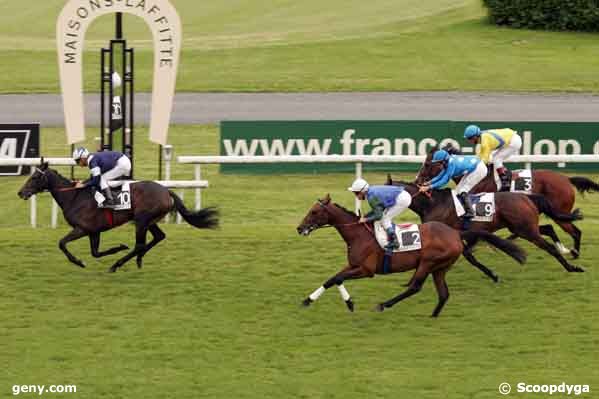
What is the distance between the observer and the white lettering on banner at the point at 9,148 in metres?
17.8

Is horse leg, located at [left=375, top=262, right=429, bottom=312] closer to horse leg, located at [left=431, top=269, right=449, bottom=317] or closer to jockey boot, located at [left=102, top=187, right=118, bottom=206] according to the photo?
horse leg, located at [left=431, top=269, right=449, bottom=317]

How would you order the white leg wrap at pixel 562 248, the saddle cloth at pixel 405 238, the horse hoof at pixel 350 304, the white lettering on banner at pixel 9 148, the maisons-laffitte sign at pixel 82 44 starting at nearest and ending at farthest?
the saddle cloth at pixel 405 238 → the horse hoof at pixel 350 304 → the white leg wrap at pixel 562 248 → the maisons-laffitte sign at pixel 82 44 → the white lettering on banner at pixel 9 148

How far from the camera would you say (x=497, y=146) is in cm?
1458

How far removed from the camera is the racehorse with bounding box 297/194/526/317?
1220cm

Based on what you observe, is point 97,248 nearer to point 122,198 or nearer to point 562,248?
point 122,198

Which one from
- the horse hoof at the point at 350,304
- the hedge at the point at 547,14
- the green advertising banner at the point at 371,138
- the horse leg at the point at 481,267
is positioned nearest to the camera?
the horse hoof at the point at 350,304

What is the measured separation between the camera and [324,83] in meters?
27.1

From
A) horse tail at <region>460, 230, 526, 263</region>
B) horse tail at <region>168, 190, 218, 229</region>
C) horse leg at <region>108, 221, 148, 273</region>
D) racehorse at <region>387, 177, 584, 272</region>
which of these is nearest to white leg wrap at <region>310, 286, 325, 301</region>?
horse tail at <region>460, 230, 526, 263</region>

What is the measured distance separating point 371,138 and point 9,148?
198 inches

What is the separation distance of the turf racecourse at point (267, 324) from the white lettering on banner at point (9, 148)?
212cm

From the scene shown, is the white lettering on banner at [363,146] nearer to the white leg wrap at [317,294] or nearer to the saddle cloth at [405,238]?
the white leg wrap at [317,294]

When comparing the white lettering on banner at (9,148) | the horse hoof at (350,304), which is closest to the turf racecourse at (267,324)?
the horse hoof at (350,304)

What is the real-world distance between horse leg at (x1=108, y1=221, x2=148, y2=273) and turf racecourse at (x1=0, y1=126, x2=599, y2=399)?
→ 133mm

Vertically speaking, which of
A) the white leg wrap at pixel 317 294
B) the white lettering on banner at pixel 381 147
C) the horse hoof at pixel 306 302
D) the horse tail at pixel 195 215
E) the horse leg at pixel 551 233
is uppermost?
the white lettering on banner at pixel 381 147
